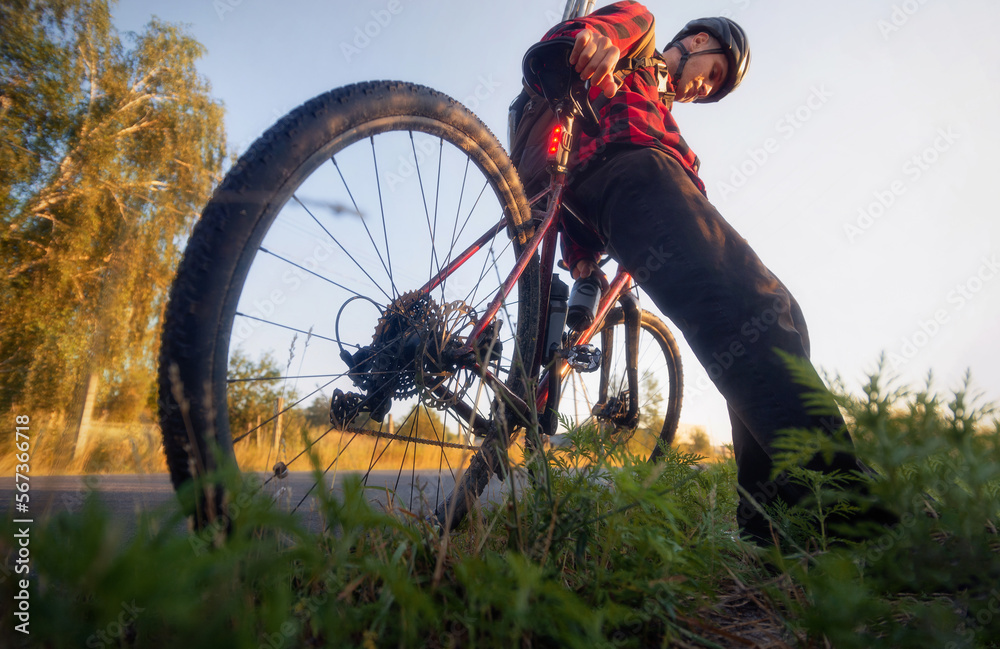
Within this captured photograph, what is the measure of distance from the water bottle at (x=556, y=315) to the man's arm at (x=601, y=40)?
874 mm

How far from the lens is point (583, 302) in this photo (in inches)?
101

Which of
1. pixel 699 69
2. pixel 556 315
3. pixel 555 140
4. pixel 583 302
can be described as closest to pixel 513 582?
pixel 556 315

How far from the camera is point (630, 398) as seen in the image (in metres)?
3.09

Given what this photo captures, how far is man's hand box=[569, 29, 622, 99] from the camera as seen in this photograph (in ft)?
5.41

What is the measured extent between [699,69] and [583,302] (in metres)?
1.48

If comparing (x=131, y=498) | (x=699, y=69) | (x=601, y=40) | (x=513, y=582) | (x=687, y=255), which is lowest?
(x=131, y=498)

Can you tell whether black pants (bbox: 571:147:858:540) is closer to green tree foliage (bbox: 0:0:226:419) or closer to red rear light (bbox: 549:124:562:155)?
red rear light (bbox: 549:124:562:155)

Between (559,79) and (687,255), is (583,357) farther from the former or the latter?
(559,79)

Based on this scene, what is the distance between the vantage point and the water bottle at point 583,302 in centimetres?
256

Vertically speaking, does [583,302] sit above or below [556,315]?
above

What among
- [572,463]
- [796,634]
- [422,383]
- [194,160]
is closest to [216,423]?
[422,383]

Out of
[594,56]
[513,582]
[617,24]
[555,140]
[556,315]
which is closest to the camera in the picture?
[513,582]

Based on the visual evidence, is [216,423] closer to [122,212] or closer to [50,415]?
[50,415]

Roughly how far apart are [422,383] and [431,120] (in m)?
0.85
